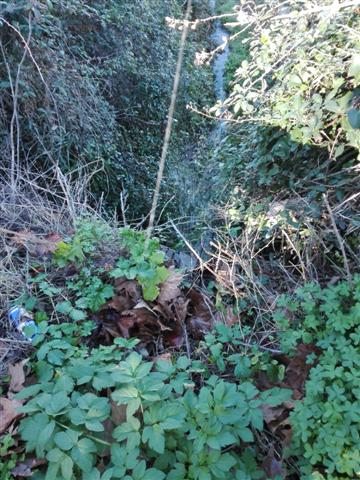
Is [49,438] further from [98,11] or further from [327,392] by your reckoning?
[98,11]

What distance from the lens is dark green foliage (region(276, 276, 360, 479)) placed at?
178cm

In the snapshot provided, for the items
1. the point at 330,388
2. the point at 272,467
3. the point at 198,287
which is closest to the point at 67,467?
the point at 272,467

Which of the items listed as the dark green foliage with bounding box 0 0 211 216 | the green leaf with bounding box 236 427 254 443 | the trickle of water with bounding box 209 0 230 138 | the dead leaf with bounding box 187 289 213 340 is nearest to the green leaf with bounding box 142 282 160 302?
the dead leaf with bounding box 187 289 213 340

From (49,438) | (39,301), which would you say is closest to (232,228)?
(39,301)

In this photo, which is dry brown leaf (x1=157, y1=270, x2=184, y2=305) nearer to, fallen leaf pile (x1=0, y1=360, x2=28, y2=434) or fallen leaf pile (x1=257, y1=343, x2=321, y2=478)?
fallen leaf pile (x1=257, y1=343, x2=321, y2=478)

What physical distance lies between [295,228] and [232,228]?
512 millimetres

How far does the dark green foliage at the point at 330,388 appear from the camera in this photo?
1.78 meters

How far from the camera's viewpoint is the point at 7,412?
1896 millimetres

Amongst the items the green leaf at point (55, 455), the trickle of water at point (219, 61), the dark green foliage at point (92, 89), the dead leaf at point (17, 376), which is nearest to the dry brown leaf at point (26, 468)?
the green leaf at point (55, 455)

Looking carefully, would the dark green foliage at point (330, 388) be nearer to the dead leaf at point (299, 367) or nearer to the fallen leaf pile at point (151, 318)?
the dead leaf at point (299, 367)

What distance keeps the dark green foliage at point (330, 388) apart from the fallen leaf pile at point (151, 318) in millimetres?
615

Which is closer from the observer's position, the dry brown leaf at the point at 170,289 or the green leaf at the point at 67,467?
the green leaf at the point at 67,467

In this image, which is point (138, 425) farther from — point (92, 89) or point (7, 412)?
point (92, 89)

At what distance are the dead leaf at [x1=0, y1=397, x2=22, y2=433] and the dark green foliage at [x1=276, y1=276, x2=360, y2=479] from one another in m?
1.16
